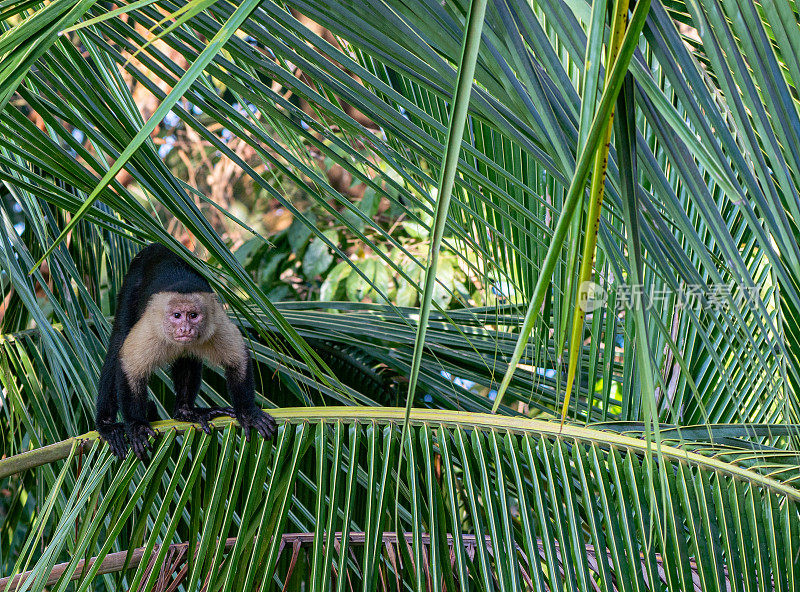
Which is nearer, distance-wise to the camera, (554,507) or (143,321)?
(554,507)

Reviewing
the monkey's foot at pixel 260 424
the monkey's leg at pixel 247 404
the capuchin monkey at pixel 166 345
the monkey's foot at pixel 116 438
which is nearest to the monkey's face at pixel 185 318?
the capuchin monkey at pixel 166 345

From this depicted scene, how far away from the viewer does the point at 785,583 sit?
3.27 ft

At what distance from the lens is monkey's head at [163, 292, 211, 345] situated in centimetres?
165

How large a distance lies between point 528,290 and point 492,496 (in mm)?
731

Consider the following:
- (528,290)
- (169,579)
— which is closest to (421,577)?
(169,579)

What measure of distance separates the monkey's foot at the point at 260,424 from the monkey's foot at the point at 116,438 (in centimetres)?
24

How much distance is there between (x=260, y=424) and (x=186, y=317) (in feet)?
1.63

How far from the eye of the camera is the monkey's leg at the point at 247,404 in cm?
124

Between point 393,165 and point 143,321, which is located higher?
point 393,165

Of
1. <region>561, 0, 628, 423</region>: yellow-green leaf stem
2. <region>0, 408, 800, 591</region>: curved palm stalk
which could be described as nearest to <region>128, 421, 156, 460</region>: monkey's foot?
<region>0, 408, 800, 591</region>: curved palm stalk

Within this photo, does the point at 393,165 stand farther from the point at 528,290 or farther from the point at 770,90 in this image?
the point at 528,290

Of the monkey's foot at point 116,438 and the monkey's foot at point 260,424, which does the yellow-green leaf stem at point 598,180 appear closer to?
the monkey's foot at point 260,424

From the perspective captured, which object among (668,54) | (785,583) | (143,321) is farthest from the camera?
(143,321)

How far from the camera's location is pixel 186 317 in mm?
1652
